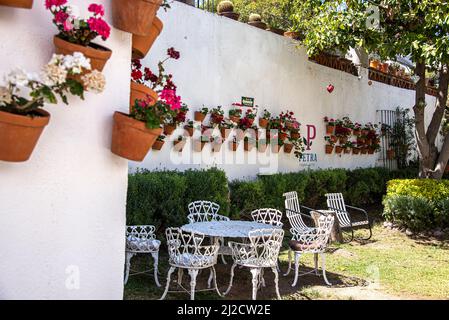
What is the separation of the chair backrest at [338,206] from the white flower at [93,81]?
6825 millimetres

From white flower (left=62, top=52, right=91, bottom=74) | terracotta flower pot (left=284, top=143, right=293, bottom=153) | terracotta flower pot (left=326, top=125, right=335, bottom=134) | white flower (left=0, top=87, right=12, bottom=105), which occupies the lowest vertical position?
white flower (left=0, top=87, right=12, bottom=105)

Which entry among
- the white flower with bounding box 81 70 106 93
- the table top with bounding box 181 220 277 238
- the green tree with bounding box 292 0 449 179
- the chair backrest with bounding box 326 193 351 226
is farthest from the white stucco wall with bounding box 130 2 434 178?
the white flower with bounding box 81 70 106 93

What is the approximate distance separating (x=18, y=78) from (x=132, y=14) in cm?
87

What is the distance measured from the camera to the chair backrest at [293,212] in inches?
293

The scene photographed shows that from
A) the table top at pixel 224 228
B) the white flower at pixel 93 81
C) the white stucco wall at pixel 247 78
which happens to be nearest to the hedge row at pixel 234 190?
the white stucco wall at pixel 247 78

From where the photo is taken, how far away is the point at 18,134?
201 cm

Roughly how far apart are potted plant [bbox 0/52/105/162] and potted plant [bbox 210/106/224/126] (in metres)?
5.59

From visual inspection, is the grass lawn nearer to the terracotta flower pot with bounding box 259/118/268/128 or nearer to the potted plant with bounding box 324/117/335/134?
the terracotta flower pot with bounding box 259/118/268/128

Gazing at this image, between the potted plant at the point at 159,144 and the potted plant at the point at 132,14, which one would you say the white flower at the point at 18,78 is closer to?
the potted plant at the point at 132,14

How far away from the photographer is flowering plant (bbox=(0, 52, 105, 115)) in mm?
1978

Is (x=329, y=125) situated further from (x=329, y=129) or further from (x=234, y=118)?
(x=234, y=118)

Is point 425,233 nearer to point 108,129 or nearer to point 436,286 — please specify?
point 436,286

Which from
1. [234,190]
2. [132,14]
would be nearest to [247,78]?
[234,190]
